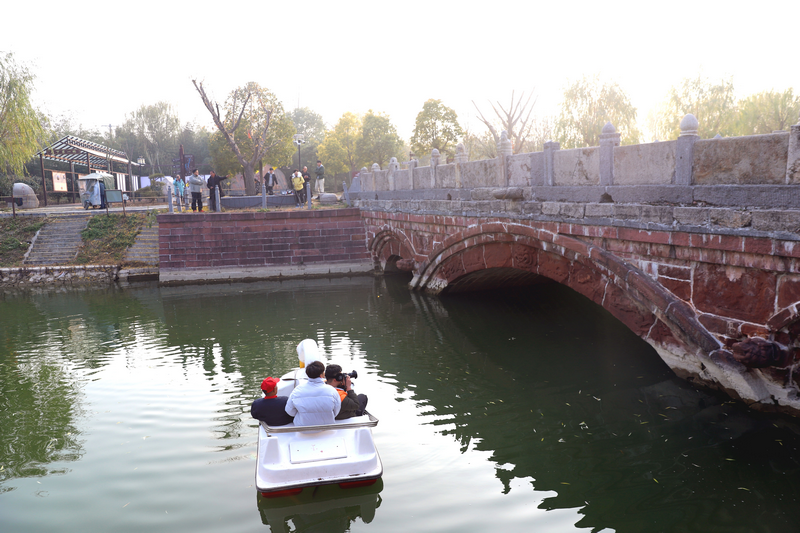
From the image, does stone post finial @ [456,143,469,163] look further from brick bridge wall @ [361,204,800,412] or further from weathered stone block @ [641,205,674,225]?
weathered stone block @ [641,205,674,225]

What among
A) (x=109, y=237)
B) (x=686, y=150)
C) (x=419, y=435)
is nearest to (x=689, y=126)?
(x=686, y=150)

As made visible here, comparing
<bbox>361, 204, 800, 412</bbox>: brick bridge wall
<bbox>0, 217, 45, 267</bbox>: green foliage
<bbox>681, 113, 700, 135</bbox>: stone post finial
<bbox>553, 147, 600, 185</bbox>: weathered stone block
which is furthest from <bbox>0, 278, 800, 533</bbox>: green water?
<bbox>0, 217, 45, 267</bbox>: green foliage

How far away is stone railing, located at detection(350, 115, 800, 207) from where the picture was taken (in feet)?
18.3

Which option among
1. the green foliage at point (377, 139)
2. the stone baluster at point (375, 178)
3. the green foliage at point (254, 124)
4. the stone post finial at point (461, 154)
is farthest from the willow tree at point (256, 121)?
the stone post finial at point (461, 154)

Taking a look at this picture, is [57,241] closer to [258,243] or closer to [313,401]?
[258,243]

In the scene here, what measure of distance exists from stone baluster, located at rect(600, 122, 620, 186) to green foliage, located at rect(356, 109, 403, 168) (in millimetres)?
27431

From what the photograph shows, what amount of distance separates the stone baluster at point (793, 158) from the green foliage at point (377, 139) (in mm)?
29833

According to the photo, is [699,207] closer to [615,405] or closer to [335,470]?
[615,405]

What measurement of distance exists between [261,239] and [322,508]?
1432cm

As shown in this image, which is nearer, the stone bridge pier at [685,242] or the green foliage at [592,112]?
the stone bridge pier at [685,242]

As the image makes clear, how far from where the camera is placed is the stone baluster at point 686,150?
6.34 m

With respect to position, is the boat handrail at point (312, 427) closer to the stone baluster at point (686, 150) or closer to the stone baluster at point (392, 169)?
the stone baluster at point (686, 150)

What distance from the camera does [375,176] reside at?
17469mm

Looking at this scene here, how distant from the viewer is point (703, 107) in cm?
2828
